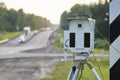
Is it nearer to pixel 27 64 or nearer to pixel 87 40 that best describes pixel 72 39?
pixel 87 40

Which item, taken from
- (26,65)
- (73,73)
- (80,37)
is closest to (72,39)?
(80,37)

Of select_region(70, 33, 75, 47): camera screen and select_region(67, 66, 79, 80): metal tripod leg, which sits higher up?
select_region(70, 33, 75, 47): camera screen

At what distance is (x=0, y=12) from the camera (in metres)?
122

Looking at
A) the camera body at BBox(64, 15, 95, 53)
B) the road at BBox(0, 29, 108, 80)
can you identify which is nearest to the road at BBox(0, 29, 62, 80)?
the road at BBox(0, 29, 108, 80)

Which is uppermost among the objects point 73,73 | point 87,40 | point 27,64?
point 87,40

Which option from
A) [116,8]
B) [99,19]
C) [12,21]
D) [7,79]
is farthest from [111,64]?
[12,21]

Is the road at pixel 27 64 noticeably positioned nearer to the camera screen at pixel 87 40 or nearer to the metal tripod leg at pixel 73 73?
the metal tripod leg at pixel 73 73

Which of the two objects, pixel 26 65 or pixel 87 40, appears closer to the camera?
pixel 87 40

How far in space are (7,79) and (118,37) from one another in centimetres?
1194

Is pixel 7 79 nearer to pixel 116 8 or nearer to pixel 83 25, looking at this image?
pixel 83 25

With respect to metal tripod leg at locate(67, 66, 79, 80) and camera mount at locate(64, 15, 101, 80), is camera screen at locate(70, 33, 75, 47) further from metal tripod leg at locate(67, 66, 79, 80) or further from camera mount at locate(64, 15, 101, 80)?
metal tripod leg at locate(67, 66, 79, 80)

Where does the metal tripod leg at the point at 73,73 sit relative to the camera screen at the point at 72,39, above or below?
below

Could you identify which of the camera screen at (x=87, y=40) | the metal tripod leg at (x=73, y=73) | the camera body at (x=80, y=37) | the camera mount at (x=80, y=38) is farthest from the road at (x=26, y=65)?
the camera screen at (x=87, y=40)

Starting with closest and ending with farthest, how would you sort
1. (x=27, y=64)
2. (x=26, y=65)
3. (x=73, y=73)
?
(x=73, y=73), (x=26, y=65), (x=27, y=64)
